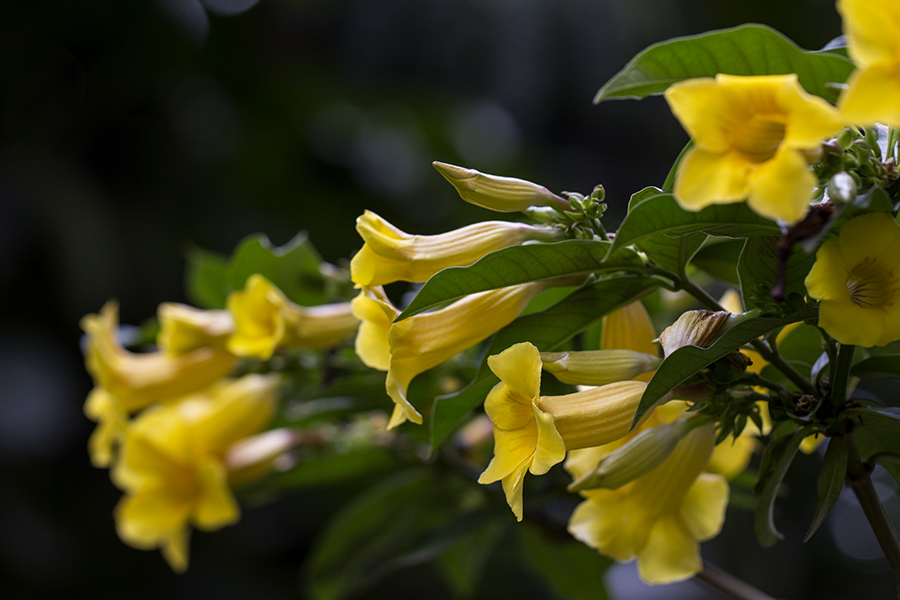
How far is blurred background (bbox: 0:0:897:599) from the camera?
72.2 inches

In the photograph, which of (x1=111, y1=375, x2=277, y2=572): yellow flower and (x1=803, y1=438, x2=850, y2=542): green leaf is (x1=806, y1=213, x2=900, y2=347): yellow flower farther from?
(x1=111, y1=375, x2=277, y2=572): yellow flower

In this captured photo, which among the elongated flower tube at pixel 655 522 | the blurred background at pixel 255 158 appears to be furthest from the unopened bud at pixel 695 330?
the blurred background at pixel 255 158

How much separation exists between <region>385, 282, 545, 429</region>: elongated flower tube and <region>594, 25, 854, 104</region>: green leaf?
13 centimetres

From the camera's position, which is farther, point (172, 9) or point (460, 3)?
point (460, 3)

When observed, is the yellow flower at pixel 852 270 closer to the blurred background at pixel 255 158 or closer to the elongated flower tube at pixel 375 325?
the elongated flower tube at pixel 375 325

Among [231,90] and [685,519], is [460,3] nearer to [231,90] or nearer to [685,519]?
[231,90]

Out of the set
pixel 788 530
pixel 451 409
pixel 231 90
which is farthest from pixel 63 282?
pixel 788 530

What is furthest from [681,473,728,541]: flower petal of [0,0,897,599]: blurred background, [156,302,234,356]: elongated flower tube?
[0,0,897,599]: blurred background

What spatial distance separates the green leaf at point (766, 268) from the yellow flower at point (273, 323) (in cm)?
35

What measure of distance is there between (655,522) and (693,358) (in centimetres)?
19

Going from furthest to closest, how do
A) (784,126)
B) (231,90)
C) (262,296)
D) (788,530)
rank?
(231,90) < (788,530) < (262,296) < (784,126)

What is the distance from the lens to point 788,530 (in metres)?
2.01

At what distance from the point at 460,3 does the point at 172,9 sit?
929 mm

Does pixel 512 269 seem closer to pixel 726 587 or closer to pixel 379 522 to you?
pixel 726 587
